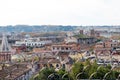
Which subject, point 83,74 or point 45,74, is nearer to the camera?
point 45,74

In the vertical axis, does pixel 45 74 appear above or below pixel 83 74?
above

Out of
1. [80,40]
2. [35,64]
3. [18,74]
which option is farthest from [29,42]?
[18,74]

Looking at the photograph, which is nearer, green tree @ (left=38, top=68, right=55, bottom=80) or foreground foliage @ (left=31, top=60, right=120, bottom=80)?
foreground foliage @ (left=31, top=60, right=120, bottom=80)

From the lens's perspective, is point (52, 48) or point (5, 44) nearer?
point (5, 44)

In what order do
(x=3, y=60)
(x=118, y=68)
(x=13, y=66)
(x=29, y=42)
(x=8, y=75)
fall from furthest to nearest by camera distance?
(x=29, y=42) → (x=3, y=60) → (x=13, y=66) → (x=118, y=68) → (x=8, y=75)

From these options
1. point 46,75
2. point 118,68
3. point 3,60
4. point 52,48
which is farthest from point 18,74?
point 52,48

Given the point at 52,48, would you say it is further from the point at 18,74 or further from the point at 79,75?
the point at 79,75

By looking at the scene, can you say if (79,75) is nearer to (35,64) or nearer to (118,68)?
(118,68)

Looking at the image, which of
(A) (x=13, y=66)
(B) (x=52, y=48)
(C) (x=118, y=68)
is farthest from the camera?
(B) (x=52, y=48)

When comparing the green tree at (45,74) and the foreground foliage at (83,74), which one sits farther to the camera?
the green tree at (45,74)
